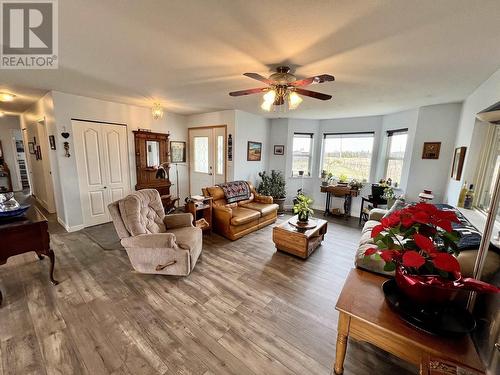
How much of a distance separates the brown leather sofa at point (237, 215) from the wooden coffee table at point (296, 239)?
2.45ft

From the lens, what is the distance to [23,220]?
2.16 meters

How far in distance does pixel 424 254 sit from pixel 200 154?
5163 millimetres

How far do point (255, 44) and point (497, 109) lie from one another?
5.89 ft

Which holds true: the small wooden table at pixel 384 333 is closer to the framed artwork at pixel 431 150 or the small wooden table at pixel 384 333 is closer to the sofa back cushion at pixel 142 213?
the sofa back cushion at pixel 142 213

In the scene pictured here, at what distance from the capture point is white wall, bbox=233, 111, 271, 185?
4797 millimetres

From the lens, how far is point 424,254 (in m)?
1.07

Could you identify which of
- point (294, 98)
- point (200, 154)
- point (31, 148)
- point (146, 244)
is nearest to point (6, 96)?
point (31, 148)

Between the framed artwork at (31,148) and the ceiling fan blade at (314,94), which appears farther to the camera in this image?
the framed artwork at (31,148)

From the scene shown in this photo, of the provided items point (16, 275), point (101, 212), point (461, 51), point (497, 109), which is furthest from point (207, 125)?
point (497, 109)

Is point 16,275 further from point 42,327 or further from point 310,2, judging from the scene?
point 310,2

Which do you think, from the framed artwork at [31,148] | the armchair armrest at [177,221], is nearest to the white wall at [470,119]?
the armchair armrest at [177,221]

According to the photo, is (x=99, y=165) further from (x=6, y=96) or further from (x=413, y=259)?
(x=413, y=259)

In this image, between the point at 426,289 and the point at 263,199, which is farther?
the point at 263,199

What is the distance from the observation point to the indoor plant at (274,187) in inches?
205
